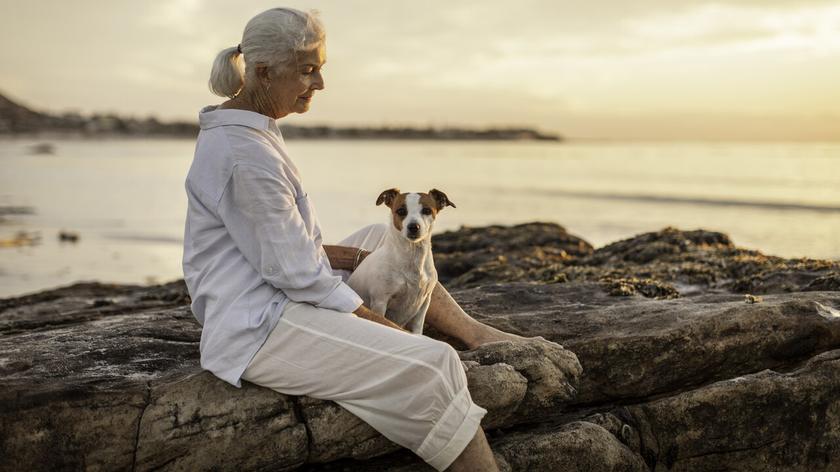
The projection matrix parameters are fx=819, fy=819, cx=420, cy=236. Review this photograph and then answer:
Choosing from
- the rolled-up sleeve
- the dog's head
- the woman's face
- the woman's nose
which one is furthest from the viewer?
the dog's head

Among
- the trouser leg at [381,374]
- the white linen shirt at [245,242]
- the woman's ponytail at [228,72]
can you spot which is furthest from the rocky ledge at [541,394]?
the woman's ponytail at [228,72]

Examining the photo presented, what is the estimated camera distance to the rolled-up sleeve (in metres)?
4.09

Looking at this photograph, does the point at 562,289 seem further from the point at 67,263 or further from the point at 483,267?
the point at 67,263

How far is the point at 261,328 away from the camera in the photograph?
166 inches

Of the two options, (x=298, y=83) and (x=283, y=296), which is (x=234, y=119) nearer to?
(x=298, y=83)

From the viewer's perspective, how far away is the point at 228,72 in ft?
14.6

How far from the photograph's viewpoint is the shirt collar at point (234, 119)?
14.0 feet

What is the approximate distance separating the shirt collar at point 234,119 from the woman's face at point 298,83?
147mm

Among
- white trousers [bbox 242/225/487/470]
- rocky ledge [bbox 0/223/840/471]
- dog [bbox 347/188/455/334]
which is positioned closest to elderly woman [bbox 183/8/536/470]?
white trousers [bbox 242/225/487/470]

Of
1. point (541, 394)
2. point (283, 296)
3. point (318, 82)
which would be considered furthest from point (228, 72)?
point (541, 394)

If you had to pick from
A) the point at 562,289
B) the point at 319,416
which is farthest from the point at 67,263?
the point at 319,416

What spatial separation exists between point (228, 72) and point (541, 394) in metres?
2.59

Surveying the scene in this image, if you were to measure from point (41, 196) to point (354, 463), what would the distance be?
1181 inches

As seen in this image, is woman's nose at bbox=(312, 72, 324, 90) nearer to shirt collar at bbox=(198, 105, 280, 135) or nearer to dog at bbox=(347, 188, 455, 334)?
shirt collar at bbox=(198, 105, 280, 135)
